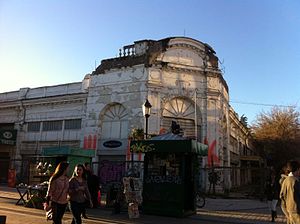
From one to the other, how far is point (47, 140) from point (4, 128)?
6.27 metres

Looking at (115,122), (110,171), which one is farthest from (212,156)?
(115,122)

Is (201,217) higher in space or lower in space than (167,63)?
lower

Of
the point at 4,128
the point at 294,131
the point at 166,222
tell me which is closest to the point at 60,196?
the point at 166,222

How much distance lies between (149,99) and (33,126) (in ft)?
40.6

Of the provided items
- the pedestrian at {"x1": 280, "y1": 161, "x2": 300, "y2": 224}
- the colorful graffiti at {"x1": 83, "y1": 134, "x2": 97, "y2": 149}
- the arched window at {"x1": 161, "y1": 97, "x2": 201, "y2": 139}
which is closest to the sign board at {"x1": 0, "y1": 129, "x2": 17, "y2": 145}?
the colorful graffiti at {"x1": 83, "y1": 134, "x2": 97, "y2": 149}

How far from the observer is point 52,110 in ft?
103

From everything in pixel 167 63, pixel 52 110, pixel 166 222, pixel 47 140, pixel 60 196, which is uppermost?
pixel 167 63

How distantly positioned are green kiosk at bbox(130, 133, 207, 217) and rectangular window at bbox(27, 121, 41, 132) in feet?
68.1

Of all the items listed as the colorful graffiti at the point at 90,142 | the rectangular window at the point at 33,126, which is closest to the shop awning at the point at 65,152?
the colorful graffiti at the point at 90,142

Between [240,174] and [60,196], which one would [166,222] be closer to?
[60,196]

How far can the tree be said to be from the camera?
33906 mm

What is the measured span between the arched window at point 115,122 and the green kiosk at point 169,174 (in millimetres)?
13618

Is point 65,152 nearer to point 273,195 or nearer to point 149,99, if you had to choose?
point 273,195

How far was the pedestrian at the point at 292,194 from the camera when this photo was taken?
616 centimetres
